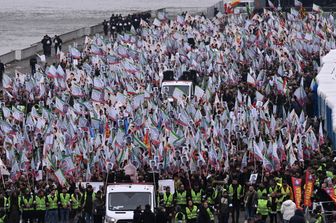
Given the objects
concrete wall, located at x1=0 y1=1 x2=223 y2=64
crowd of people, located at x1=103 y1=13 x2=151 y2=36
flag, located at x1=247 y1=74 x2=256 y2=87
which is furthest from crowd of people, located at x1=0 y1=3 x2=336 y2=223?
crowd of people, located at x1=103 y1=13 x2=151 y2=36

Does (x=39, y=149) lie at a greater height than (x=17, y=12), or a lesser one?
greater

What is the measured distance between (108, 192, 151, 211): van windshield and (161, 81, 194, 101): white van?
765 inches

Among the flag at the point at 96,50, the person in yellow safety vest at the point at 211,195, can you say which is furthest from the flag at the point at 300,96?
the flag at the point at 96,50

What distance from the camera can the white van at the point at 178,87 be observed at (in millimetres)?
59469

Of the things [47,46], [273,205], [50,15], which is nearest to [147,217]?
[273,205]

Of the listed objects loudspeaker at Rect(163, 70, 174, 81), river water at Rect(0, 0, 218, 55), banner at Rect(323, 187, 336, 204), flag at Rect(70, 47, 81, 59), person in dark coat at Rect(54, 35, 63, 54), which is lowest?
river water at Rect(0, 0, 218, 55)

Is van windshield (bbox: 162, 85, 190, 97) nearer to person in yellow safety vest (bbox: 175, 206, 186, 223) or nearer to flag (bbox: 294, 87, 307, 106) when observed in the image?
flag (bbox: 294, 87, 307, 106)

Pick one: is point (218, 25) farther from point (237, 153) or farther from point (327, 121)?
point (237, 153)

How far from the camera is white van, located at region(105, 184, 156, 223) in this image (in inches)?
1548

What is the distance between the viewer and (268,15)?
269ft

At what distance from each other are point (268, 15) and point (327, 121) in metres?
31.5

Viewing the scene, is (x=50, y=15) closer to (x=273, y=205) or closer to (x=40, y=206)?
(x=40, y=206)

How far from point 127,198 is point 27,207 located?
2.77 m

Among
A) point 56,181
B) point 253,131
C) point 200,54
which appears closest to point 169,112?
point 253,131
